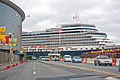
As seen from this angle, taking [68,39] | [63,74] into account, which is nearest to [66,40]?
[68,39]

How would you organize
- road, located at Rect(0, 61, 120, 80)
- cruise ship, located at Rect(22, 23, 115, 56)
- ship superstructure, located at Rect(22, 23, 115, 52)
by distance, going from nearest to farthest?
road, located at Rect(0, 61, 120, 80) → ship superstructure, located at Rect(22, 23, 115, 52) → cruise ship, located at Rect(22, 23, 115, 56)

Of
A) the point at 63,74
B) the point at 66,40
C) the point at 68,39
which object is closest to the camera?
the point at 63,74

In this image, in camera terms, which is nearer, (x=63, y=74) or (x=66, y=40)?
(x=63, y=74)

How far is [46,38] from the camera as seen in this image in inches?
5118

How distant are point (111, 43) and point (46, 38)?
40.3m

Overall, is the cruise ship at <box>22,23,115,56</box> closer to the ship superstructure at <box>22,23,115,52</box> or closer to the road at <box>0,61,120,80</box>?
the ship superstructure at <box>22,23,115,52</box>

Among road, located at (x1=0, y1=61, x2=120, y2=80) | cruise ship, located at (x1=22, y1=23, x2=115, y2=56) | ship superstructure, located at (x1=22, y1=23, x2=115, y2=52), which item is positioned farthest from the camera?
cruise ship, located at (x1=22, y1=23, x2=115, y2=56)

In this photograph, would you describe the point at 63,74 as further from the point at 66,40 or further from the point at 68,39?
the point at 66,40

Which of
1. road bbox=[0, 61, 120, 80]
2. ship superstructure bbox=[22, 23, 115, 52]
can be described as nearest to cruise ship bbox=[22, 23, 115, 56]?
ship superstructure bbox=[22, 23, 115, 52]

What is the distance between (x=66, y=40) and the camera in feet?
402

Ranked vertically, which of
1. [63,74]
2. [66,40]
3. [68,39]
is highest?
[68,39]

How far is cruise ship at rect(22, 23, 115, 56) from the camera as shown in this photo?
11038 cm

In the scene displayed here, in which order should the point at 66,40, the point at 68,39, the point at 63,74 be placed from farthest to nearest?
the point at 66,40 < the point at 68,39 < the point at 63,74

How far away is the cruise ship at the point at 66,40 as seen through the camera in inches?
4345
